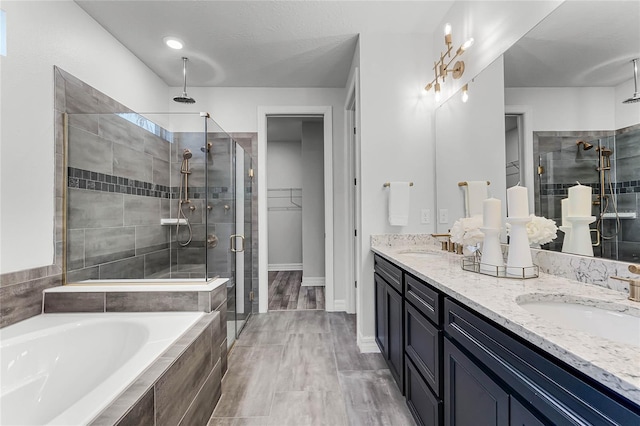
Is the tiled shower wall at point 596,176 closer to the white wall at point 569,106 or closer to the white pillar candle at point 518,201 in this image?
the white wall at point 569,106

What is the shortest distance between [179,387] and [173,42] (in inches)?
103

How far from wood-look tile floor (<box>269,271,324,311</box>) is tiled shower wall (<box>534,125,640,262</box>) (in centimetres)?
262

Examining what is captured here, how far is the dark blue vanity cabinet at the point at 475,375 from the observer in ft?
1.82

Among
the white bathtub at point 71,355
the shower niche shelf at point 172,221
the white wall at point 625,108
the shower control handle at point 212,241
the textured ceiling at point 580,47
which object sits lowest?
the white bathtub at point 71,355

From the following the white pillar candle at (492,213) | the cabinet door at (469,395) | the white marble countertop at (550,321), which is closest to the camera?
the white marble countertop at (550,321)

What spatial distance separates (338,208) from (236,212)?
1147mm

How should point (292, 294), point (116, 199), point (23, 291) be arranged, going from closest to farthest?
point (23, 291) → point (116, 199) → point (292, 294)

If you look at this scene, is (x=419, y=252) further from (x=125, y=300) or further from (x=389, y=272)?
(x=125, y=300)

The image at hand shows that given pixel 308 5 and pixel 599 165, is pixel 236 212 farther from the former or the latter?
pixel 599 165

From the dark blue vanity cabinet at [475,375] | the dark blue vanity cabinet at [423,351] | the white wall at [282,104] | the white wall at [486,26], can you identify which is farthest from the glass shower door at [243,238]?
the white wall at [486,26]

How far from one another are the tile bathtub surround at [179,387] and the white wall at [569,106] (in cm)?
191

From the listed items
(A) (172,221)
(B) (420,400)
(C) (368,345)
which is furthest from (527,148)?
(A) (172,221)

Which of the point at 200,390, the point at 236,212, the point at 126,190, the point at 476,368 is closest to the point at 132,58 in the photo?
the point at 126,190

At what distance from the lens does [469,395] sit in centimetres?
95
